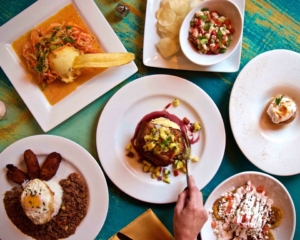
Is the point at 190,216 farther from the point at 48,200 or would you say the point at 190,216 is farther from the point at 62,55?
the point at 62,55

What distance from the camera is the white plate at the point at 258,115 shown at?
2.93 meters

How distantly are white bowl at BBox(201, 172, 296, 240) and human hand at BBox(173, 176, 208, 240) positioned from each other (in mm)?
236

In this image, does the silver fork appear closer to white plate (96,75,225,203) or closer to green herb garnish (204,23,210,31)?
white plate (96,75,225,203)

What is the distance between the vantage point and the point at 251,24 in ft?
10.1

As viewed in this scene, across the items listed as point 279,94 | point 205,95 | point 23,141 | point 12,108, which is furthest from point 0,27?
point 279,94

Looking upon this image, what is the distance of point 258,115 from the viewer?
3.03 m

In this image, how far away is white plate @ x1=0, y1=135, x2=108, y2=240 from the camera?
2904 mm

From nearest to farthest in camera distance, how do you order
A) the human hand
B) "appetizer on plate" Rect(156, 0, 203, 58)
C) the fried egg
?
the human hand < the fried egg < "appetizer on plate" Rect(156, 0, 203, 58)

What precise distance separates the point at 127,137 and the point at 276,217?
1.42 meters

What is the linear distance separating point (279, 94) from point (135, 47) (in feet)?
4.26

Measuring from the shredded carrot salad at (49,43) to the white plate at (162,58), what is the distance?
463mm

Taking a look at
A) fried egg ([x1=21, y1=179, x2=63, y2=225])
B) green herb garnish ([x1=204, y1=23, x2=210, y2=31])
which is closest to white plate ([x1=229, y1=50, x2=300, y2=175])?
green herb garnish ([x1=204, y1=23, x2=210, y2=31])

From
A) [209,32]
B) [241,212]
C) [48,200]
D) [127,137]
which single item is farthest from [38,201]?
[209,32]

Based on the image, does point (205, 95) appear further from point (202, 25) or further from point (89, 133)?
point (89, 133)
